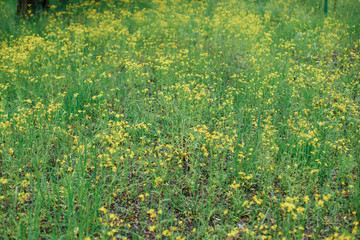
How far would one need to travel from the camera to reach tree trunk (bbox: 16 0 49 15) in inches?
340

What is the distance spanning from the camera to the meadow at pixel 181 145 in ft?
9.68

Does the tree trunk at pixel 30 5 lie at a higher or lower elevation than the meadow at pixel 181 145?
higher

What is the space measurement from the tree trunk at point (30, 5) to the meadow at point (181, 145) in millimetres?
1877

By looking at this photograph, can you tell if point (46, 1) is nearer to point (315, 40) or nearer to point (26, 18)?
point (26, 18)

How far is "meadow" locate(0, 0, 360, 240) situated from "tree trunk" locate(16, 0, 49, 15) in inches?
73.9

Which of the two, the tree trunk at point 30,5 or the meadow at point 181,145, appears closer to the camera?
the meadow at point 181,145

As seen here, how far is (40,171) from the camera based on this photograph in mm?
3535

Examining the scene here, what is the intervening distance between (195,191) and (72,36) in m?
5.74

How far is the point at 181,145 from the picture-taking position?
4086 mm

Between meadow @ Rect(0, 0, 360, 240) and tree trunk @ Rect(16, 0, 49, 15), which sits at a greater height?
tree trunk @ Rect(16, 0, 49, 15)

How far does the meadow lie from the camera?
116 inches

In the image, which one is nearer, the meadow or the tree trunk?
the meadow

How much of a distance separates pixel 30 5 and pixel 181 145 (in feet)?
24.7

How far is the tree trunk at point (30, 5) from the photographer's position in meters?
8.62
